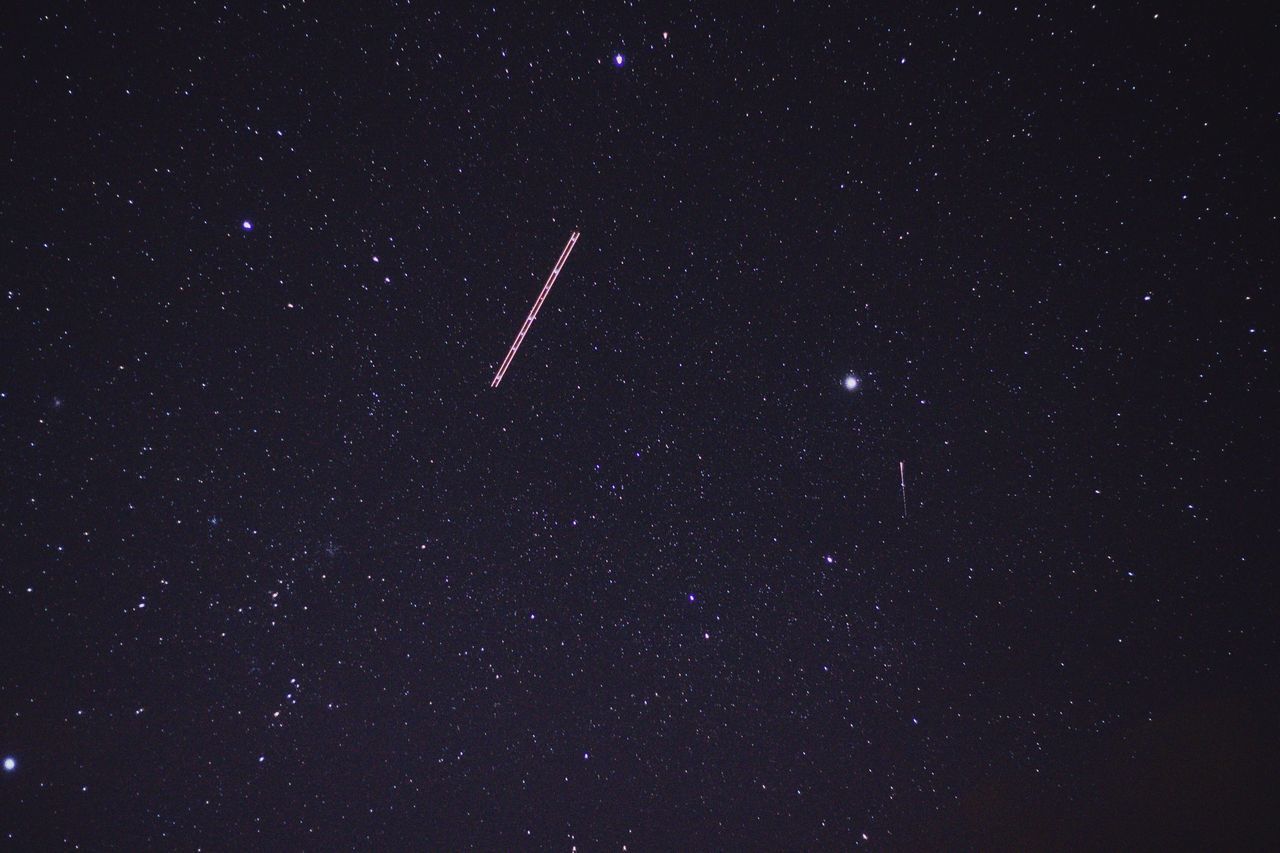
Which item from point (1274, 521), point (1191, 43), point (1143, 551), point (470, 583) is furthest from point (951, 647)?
point (1191, 43)

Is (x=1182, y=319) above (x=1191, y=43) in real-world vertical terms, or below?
below

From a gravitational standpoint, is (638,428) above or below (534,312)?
below

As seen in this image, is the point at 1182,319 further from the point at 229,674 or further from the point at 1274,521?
the point at 229,674
